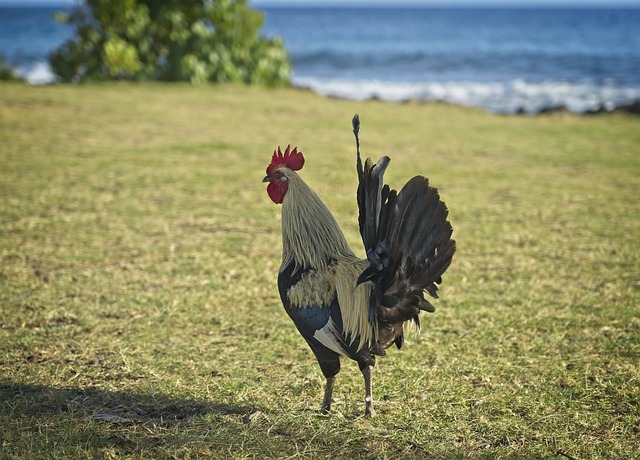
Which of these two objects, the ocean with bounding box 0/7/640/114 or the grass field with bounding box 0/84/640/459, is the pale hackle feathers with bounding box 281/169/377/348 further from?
the ocean with bounding box 0/7/640/114

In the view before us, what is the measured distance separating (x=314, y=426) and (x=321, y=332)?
551 mm

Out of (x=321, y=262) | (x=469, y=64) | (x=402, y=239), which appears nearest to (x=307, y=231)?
(x=321, y=262)

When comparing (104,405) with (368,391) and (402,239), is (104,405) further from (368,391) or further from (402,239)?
(402,239)

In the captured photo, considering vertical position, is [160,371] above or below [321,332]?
below

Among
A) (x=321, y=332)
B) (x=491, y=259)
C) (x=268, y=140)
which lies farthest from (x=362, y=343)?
(x=268, y=140)

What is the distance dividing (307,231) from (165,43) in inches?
650

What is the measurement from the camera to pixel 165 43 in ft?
61.2

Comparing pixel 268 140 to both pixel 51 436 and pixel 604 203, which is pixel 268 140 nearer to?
pixel 604 203

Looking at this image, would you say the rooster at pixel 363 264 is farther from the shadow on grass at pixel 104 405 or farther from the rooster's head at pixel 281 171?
the shadow on grass at pixel 104 405

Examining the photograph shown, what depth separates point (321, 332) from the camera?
3.49 metres

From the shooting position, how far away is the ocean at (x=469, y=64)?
2359 centimetres

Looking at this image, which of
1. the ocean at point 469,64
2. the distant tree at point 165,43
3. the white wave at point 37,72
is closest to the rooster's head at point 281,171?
the distant tree at point 165,43

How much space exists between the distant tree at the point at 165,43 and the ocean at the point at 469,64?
4.78 ft

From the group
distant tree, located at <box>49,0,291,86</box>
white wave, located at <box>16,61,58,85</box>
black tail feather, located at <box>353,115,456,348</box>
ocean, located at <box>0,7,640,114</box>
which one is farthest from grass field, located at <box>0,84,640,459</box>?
white wave, located at <box>16,61,58,85</box>
